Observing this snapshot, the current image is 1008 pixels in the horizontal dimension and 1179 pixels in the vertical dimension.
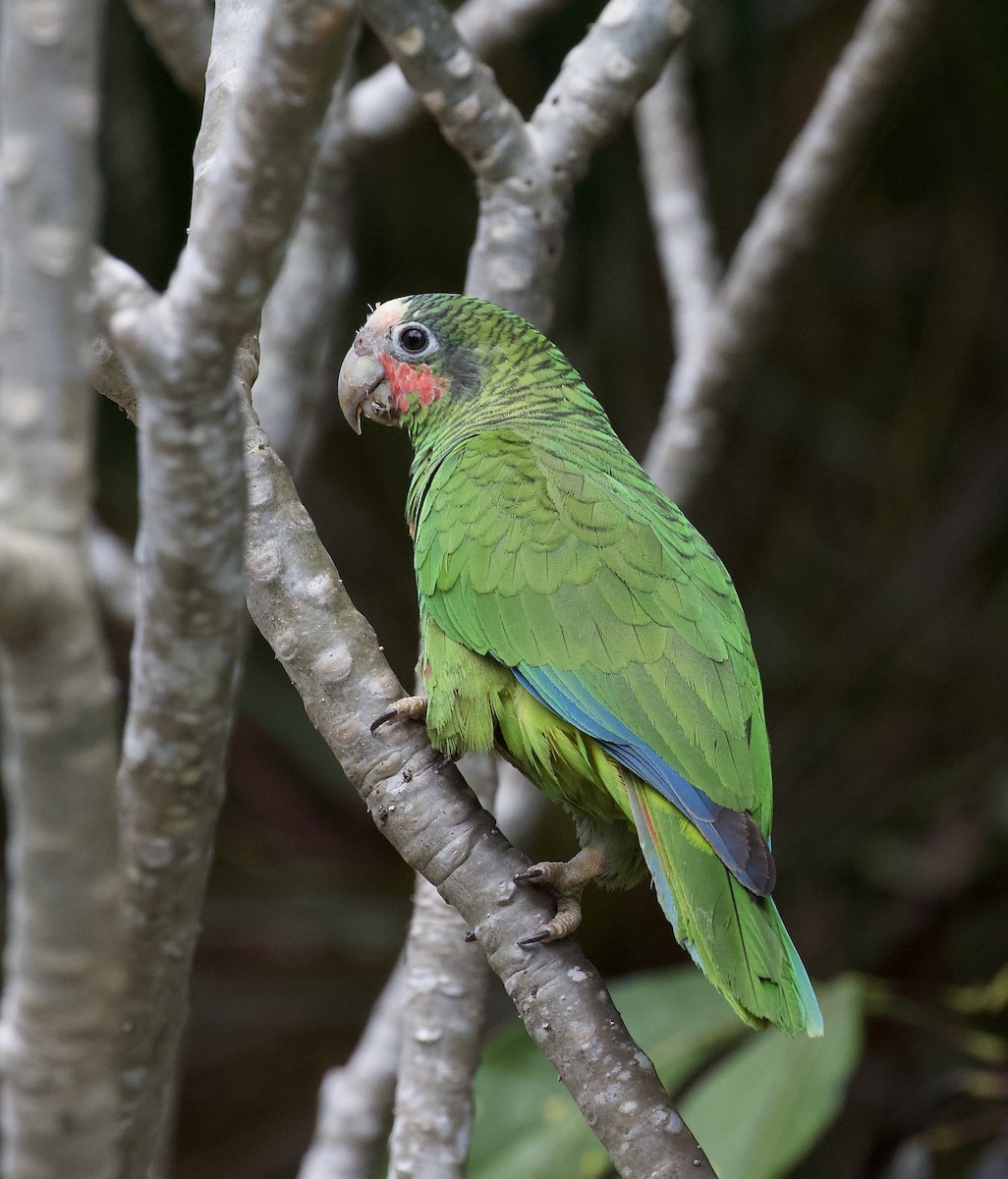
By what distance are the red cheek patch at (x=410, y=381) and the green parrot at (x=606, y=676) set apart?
15 cm

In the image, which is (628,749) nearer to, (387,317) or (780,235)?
(387,317)

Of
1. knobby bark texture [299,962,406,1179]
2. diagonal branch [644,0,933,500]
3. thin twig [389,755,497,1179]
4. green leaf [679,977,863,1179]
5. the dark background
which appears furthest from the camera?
the dark background

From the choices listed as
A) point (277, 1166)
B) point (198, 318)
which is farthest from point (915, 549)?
point (198, 318)

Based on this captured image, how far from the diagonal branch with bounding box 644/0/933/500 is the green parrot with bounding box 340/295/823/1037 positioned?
86 cm

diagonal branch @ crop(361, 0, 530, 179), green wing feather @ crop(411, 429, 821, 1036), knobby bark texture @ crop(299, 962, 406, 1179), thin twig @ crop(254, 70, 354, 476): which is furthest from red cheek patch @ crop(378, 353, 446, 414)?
knobby bark texture @ crop(299, 962, 406, 1179)

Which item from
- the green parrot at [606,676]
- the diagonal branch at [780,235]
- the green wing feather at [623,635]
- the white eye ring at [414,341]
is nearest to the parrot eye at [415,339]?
the white eye ring at [414,341]

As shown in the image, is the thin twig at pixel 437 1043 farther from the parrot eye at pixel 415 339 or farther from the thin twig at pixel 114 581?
the thin twig at pixel 114 581

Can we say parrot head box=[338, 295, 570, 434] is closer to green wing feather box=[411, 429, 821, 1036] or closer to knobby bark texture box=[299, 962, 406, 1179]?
green wing feather box=[411, 429, 821, 1036]

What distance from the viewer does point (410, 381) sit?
7.55 feet

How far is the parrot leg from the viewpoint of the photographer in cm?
145

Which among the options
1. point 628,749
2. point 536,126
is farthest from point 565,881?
point 536,126

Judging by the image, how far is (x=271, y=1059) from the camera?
4406mm

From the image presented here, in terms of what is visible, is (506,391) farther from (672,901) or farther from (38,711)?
(38,711)

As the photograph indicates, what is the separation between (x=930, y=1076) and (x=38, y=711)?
351cm
